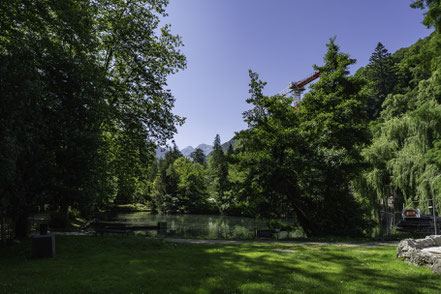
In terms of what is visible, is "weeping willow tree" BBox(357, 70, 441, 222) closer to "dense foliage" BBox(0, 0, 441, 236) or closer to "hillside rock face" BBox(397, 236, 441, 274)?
"dense foliage" BBox(0, 0, 441, 236)

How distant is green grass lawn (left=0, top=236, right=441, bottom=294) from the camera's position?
6.50 m

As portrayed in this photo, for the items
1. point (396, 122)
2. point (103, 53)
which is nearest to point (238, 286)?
point (103, 53)

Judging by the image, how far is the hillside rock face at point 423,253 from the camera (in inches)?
320

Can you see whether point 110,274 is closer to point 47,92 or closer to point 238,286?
point 238,286

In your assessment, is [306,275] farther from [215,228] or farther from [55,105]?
[215,228]

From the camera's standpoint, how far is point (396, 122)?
2364cm

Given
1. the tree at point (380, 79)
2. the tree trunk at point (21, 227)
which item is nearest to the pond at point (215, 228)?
the tree trunk at point (21, 227)

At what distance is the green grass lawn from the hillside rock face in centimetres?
36

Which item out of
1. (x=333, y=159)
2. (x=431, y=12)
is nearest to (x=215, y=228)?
(x=333, y=159)

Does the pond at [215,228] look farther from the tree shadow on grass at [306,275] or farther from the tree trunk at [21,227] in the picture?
the tree trunk at [21,227]

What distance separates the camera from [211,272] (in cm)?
792

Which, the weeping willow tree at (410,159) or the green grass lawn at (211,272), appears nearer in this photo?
the green grass lawn at (211,272)

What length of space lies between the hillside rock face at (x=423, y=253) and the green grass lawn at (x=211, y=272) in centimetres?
36

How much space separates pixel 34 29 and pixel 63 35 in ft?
4.14
